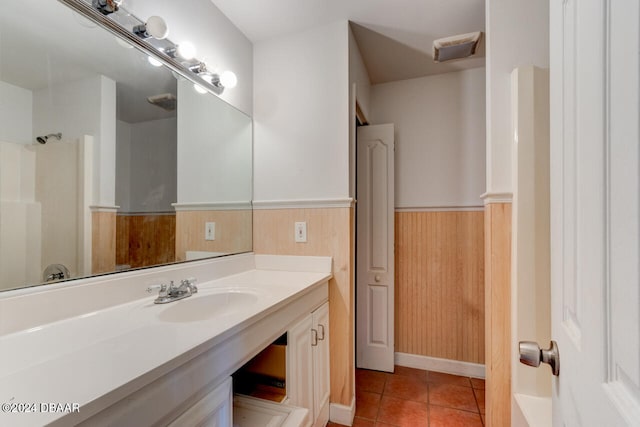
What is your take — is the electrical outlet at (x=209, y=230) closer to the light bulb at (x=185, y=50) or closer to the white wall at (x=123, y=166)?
the white wall at (x=123, y=166)

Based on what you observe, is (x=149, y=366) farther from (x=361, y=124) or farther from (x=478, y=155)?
(x=478, y=155)

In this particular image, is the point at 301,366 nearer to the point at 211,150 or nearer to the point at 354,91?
the point at 211,150

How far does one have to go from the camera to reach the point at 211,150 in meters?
1.61

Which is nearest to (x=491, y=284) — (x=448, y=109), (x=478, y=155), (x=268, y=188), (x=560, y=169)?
(x=560, y=169)

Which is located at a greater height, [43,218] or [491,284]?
[43,218]

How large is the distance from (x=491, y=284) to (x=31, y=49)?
6.50 ft

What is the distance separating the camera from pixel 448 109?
2.31 meters

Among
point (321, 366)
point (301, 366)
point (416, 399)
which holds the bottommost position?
point (416, 399)

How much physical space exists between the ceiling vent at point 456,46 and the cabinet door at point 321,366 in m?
1.79

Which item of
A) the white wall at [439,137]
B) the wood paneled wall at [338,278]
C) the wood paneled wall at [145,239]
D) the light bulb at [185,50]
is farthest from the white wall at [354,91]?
the wood paneled wall at [145,239]

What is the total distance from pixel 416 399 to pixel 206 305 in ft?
5.09

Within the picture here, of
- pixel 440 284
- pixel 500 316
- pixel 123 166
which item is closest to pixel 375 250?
pixel 440 284

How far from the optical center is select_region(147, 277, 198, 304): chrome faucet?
43.9 inches

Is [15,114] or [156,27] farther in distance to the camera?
[156,27]
